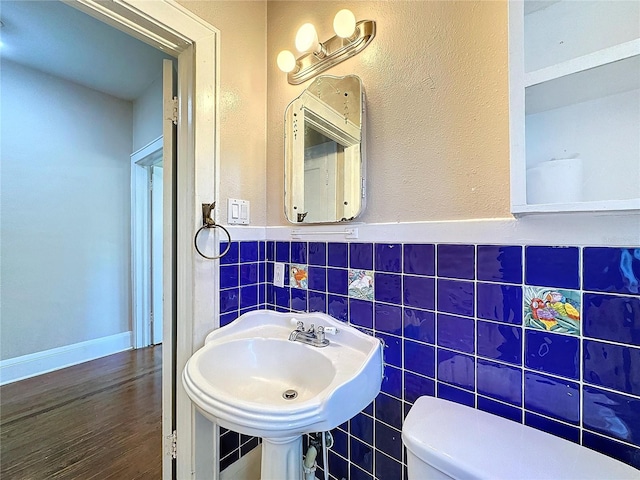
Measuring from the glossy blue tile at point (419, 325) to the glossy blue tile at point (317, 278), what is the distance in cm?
35

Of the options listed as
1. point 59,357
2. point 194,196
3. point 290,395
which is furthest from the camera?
point 59,357

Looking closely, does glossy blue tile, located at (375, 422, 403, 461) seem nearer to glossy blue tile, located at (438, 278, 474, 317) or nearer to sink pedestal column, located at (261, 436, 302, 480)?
sink pedestal column, located at (261, 436, 302, 480)

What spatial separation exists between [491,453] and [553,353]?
0.28m

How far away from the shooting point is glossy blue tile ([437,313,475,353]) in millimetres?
753

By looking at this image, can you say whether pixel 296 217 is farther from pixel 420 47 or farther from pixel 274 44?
pixel 274 44

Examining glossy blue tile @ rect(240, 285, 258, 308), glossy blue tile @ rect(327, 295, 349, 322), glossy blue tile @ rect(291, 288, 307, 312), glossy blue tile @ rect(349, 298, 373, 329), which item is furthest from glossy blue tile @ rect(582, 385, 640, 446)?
glossy blue tile @ rect(240, 285, 258, 308)

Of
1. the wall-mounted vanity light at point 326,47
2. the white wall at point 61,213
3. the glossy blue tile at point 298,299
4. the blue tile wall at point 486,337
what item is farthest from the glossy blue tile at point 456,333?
the white wall at point 61,213

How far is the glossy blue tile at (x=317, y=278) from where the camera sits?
3.61ft

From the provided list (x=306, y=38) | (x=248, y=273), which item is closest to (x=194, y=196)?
(x=248, y=273)

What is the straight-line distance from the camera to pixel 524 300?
671 mm

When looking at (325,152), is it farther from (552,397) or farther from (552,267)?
(552,397)

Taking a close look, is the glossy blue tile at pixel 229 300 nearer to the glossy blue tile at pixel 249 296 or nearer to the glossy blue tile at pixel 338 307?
the glossy blue tile at pixel 249 296

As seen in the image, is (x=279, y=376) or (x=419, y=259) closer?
(x=419, y=259)

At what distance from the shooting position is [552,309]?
0.64 m
